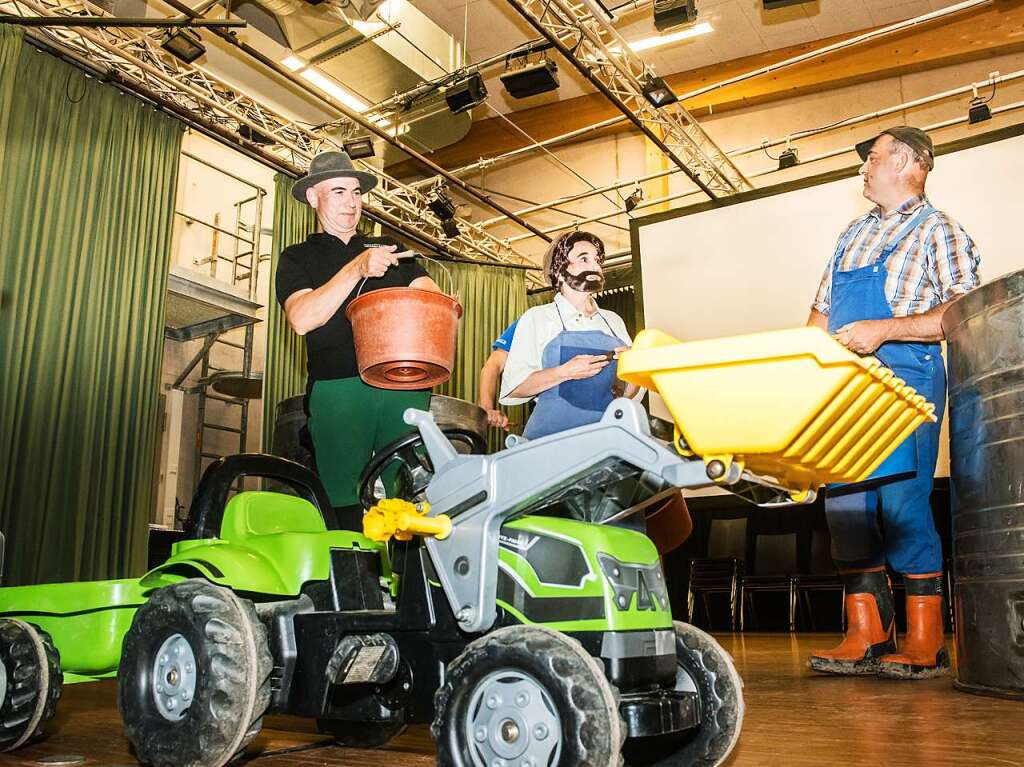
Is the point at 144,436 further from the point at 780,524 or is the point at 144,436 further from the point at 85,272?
the point at 780,524

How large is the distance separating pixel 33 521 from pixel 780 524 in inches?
207

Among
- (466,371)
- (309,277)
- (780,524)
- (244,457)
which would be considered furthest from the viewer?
(466,371)

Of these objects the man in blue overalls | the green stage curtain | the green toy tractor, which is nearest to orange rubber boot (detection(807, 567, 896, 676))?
the man in blue overalls

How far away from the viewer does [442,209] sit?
8.30 meters

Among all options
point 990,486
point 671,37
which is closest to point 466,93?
point 671,37

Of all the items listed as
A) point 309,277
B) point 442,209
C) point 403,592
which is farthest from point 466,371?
point 403,592

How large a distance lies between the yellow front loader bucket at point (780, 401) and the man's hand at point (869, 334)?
124 centimetres

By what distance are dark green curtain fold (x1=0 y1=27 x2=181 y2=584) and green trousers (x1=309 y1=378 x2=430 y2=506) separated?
406cm

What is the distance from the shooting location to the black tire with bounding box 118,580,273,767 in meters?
1.35

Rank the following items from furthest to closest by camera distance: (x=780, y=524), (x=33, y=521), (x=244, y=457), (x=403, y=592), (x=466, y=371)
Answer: (x=466, y=371) → (x=780, y=524) → (x=33, y=521) → (x=244, y=457) → (x=403, y=592)

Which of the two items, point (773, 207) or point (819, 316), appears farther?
point (773, 207)

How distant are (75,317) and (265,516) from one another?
4769mm

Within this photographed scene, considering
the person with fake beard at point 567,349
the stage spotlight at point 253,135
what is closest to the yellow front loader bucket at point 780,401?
the person with fake beard at point 567,349

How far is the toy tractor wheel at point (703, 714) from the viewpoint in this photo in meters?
1.34
